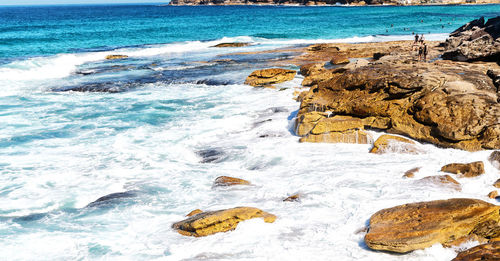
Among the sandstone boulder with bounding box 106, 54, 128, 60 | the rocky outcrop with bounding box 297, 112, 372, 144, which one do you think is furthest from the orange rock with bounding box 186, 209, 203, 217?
the sandstone boulder with bounding box 106, 54, 128, 60

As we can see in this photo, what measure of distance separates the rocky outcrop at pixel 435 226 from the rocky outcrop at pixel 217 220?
2.29 meters

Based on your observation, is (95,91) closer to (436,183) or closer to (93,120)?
(93,120)

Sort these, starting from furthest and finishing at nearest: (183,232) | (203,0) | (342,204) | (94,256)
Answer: (203,0)
(342,204)
(183,232)
(94,256)

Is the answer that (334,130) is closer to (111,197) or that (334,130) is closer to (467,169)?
(467,169)

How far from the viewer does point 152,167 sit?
11781 mm

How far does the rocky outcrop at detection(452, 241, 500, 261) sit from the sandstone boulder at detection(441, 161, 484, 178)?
3.75 metres

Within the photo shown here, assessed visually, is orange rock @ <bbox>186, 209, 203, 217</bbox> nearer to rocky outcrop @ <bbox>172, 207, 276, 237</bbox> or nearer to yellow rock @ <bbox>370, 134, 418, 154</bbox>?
rocky outcrop @ <bbox>172, 207, 276, 237</bbox>

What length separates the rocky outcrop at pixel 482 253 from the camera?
5525mm

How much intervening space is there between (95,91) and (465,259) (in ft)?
69.5

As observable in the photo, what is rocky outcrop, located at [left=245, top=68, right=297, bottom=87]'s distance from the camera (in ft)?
73.0

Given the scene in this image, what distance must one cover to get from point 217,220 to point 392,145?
603 centimetres

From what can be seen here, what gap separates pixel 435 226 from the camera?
21.8ft

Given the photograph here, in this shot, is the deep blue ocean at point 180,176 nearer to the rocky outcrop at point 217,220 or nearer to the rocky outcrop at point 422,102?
the rocky outcrop at point 217,220

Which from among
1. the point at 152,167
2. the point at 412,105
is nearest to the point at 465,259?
the point at 412,105
